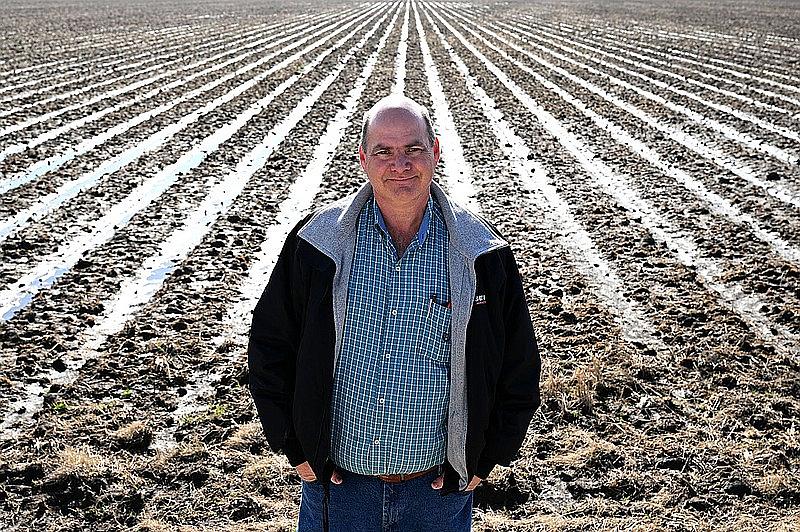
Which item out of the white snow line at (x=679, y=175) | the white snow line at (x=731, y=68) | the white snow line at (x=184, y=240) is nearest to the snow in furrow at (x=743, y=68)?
the white snow line at (x=731, y=68)

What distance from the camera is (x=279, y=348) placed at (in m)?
2.73

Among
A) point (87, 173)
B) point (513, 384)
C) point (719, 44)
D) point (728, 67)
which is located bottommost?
point (719, 44)

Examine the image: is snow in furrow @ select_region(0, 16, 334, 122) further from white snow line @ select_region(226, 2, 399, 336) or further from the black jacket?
the black jacket

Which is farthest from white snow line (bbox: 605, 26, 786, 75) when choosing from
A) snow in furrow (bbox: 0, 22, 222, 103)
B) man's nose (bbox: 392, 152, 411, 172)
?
man's nose (bbox: 392, 152, 411, 172)

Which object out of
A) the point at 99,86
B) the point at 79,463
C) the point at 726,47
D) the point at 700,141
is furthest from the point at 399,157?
the point at 726,47

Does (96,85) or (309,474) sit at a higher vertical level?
(309,474)

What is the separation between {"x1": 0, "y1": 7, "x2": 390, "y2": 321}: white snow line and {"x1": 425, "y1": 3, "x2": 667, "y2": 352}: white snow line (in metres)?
4.17

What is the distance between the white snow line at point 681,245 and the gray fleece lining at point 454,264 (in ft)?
14.4

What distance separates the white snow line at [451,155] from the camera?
35.6 ft

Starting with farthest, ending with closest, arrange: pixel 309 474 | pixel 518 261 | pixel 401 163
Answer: pixel 518 261, pixel 309 474, pixel 401 163

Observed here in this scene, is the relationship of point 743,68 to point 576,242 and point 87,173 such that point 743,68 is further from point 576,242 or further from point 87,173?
point 87,173

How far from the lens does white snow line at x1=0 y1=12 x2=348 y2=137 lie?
1474 cm

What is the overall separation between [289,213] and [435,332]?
7.53 metres

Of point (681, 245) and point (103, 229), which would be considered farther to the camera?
point (103, 229)
